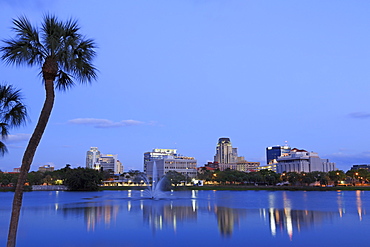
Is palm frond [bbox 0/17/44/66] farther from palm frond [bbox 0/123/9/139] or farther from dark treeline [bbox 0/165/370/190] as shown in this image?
dark treeline [bbox 0/165/370/190]

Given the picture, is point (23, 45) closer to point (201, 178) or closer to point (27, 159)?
point (27, 159)

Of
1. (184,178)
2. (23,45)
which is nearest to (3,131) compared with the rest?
(23,45)

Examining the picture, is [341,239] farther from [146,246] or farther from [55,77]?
[55,77]

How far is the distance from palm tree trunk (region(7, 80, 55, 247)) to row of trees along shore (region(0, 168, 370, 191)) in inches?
4081

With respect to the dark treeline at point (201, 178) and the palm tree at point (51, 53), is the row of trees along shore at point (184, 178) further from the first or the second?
the palm tree at point (51, 53)

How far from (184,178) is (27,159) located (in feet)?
443

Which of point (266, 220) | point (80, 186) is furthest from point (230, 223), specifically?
point (80, 186)

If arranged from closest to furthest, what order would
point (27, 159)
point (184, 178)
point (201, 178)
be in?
point (27, 159) → point (184, 178) → point (201, 178)

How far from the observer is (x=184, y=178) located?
14638cm

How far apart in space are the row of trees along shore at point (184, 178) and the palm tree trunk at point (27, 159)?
10366 cm

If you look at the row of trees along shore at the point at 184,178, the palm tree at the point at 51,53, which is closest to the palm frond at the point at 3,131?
the palm tree at the point at 51,53

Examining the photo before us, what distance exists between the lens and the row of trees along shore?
11450cm

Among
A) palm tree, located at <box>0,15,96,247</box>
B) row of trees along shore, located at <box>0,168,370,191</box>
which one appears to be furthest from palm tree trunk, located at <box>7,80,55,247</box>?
row of trees along shore, located at <box>0,168,370,191</box>

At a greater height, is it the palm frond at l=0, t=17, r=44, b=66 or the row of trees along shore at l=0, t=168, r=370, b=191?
the palm frond at l=0, t=17, r=44, b=66
